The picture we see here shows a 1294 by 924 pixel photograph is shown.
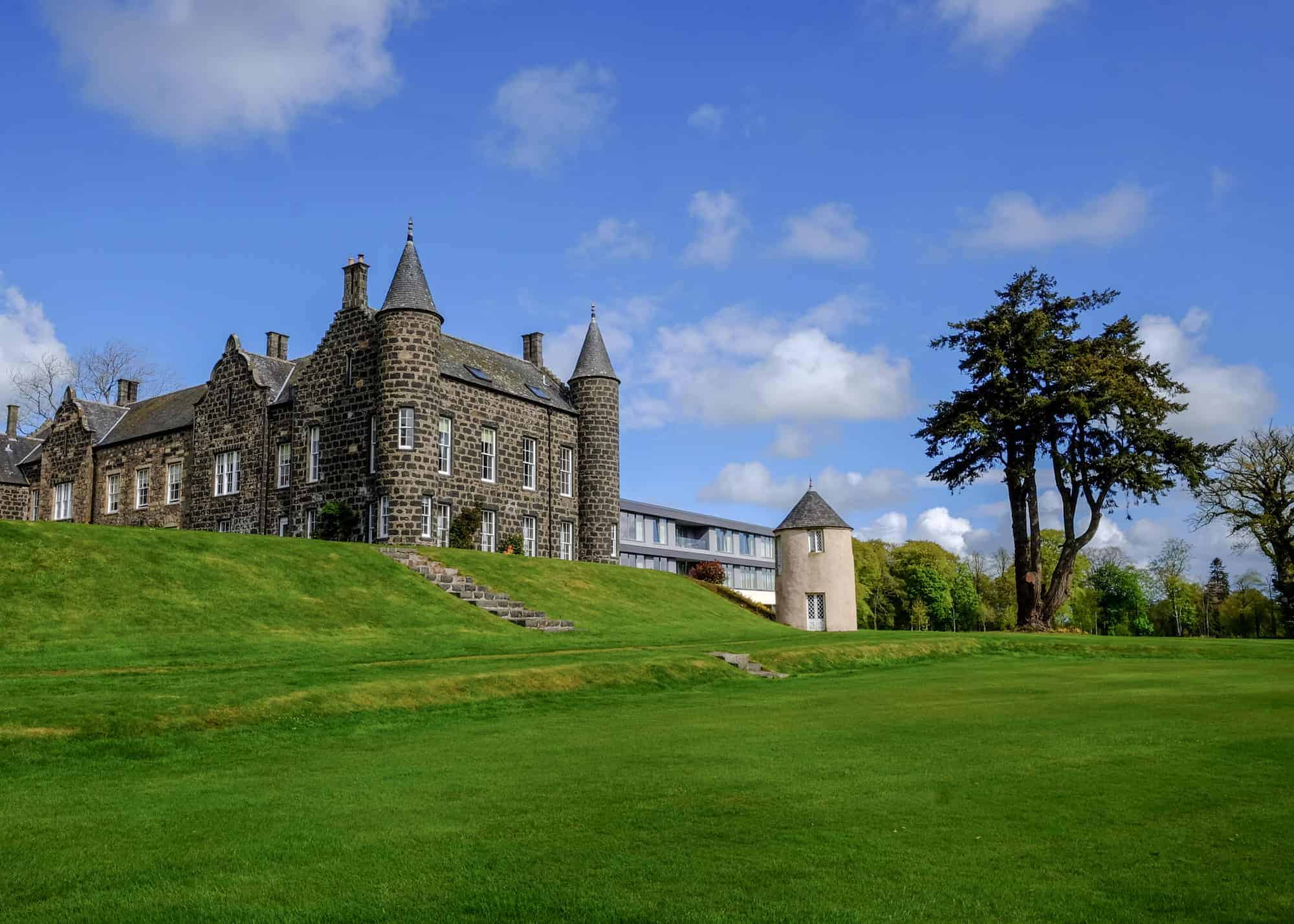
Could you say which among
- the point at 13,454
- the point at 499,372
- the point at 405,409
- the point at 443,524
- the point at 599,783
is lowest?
the point at 599,783

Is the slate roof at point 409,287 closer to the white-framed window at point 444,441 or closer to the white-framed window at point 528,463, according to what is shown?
the white-framed window at point 444,441

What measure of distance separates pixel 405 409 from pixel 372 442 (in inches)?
93.4

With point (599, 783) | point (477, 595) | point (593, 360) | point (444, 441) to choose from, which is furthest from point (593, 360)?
point (599, 783)

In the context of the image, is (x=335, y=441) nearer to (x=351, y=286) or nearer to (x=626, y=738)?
(x=351, y=286)

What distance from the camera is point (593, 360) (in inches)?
2159

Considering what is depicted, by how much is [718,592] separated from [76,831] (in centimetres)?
4724

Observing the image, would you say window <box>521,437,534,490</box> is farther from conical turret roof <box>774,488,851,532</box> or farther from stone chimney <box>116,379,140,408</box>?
stone chimney <box>116,379,140,408</box>

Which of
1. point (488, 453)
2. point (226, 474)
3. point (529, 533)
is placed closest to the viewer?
point (488, 453)

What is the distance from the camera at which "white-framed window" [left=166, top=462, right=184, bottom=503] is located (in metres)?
53.7

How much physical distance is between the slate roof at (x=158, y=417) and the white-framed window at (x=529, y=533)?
61.3 ft

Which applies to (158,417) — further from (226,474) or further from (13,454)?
(13,454)

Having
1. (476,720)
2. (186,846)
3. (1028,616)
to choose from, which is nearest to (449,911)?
(186,846)

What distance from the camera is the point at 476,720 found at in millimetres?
17328

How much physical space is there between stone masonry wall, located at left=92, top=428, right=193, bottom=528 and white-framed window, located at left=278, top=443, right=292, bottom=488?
693 cm
